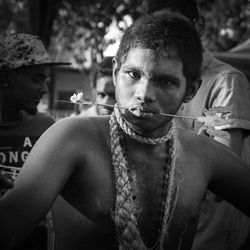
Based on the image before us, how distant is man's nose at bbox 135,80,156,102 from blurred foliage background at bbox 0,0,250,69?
15.2ft

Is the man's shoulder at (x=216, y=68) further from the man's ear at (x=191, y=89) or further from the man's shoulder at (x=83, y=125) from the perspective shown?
the man's shoulder at (x=83, y=125)

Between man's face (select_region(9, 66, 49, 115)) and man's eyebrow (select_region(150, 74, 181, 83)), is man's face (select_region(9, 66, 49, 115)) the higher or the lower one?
the lower one

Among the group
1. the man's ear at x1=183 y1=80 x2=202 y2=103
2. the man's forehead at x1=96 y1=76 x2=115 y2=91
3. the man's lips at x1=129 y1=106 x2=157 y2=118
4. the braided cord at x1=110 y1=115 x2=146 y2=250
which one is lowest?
the braided cord at x1=110 y1=115 x2=146 y2=250

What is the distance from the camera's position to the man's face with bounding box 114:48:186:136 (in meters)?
2.00

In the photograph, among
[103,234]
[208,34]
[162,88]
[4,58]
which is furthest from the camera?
[208,34]

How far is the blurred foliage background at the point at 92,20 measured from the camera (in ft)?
25.8

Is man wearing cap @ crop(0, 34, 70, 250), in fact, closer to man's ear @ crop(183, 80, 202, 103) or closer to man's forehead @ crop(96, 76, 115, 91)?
man's forehead @ crop(96, 76, 115, 91)

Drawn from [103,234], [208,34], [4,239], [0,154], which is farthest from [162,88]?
[208,34]

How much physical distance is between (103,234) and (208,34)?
10.5 meters

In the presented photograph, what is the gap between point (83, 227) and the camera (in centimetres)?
195

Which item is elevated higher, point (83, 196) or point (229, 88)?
point (229, 88)

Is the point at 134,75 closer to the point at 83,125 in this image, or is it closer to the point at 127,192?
the point at 83,125

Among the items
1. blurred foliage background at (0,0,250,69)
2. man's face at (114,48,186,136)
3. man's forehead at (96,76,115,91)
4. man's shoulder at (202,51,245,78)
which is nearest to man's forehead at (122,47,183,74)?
man's face at (114,48,186,136)

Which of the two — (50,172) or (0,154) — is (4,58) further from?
(50,172)
